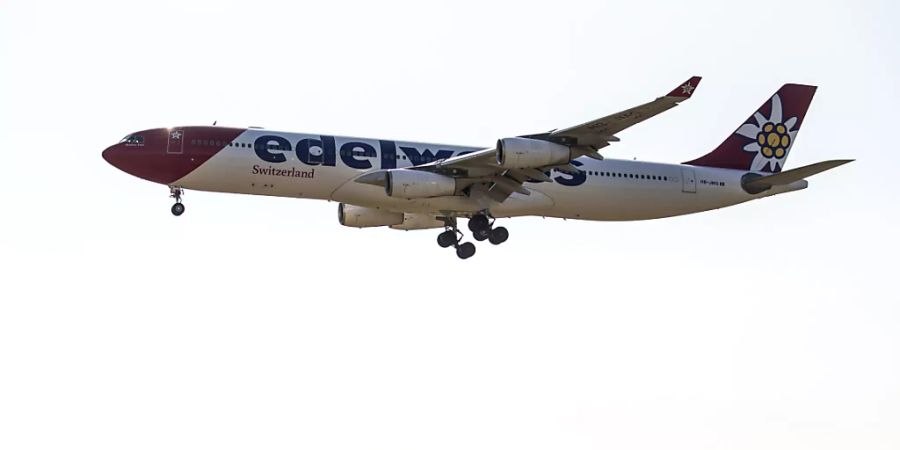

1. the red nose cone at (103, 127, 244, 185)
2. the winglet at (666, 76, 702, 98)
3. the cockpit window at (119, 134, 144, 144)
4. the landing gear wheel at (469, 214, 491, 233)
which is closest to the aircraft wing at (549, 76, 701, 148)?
the winglet at (666, 76, 702, 98)

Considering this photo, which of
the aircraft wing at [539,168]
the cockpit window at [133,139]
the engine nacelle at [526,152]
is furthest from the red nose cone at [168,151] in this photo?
the engine nacelle at [526,152]

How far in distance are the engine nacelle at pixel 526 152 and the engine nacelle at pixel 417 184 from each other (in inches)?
96.7

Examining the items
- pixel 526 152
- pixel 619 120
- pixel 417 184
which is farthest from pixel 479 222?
pixel 619 120

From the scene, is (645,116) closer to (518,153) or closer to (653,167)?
(518,153)

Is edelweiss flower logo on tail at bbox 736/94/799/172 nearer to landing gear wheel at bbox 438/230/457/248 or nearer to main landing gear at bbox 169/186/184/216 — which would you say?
landing gear wheel at bbox 438/230/457/248

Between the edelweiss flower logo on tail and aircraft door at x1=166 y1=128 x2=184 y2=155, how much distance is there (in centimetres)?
2168

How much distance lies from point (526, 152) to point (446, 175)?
11.2 ft

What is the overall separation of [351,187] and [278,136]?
297 cm

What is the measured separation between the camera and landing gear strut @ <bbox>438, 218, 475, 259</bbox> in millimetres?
53438

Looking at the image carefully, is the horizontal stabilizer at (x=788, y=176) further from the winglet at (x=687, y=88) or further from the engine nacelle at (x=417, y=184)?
the engine nacelle at (x=417, y=184)

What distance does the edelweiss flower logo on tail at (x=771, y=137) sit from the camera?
56.7 meters

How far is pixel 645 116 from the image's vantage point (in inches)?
1780

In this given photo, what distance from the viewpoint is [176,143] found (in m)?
48.9

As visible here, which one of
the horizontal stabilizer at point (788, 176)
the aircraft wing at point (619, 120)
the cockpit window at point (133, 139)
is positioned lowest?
the horizontal stabilizer at point (788, 176)
